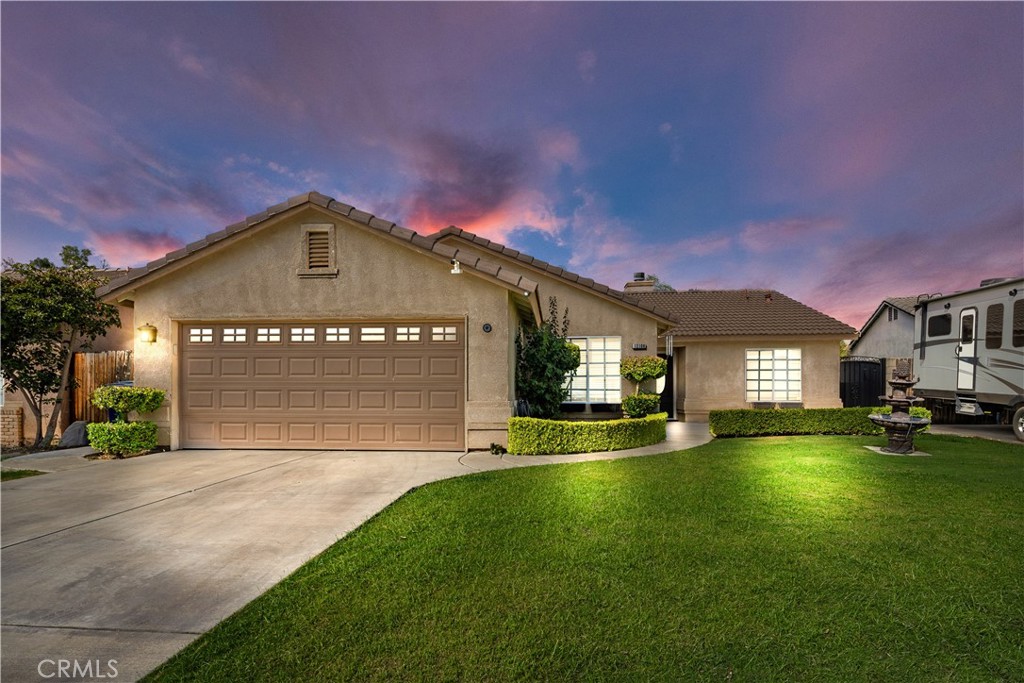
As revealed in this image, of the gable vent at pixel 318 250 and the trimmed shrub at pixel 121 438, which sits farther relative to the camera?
the gable vent at pixel 318 250

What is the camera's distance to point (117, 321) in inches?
400

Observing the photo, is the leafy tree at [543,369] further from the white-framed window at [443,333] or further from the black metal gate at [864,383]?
the black metal gate at [864,383]

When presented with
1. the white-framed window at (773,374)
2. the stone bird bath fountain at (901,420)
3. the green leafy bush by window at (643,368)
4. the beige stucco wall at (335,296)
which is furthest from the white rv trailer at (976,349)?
the beige stucco wall at (335,296)

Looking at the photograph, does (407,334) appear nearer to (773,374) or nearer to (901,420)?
(901,420)

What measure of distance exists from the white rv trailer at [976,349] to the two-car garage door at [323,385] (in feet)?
42.4

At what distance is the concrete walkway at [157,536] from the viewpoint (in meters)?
→ 2.69

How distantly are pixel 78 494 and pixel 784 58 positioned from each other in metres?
17.4

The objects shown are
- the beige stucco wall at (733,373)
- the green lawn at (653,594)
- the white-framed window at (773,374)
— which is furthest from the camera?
the white-framed window at (773,374)

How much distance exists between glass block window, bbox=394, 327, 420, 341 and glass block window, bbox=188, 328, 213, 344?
13.3 feet

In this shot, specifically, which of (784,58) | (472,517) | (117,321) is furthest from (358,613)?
(784,58)

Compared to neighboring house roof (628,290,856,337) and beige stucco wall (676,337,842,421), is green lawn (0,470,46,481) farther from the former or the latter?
beige stucco wall (676,337,842,421)

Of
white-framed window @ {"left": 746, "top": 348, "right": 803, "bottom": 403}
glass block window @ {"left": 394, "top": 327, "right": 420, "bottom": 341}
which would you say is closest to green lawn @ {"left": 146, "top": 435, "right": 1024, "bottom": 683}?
glass block window @ {"left": 394, "top": 327, "right": 420, "bottom": 341}

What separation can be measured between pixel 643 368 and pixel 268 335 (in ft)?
29.5

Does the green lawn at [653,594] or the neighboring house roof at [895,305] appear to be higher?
the neighboring house roof at [895,305]
